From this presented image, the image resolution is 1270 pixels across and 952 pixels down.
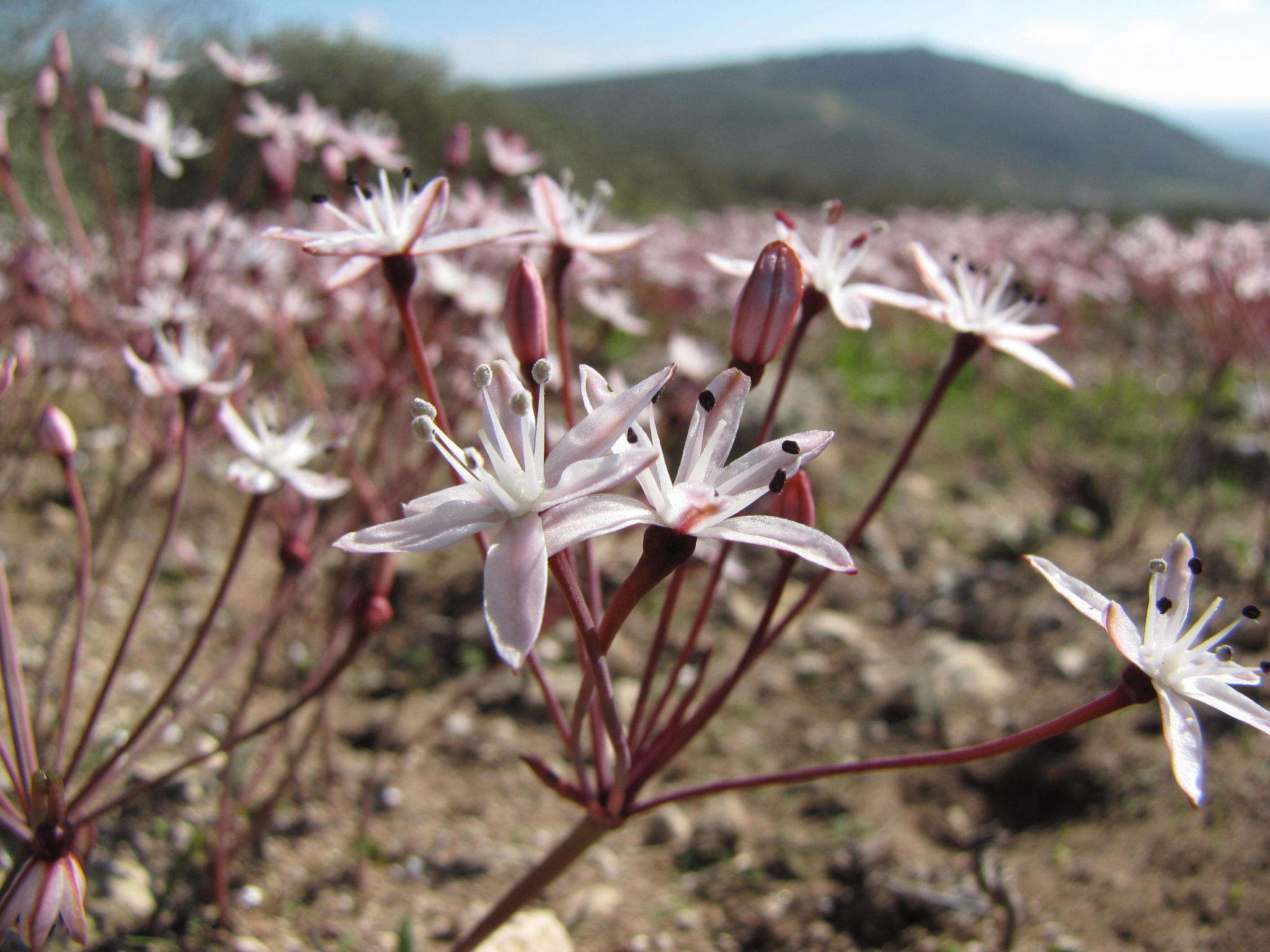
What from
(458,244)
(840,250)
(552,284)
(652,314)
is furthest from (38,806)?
(652,314)

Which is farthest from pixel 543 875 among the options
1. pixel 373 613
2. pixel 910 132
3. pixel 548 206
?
pixel 910 132

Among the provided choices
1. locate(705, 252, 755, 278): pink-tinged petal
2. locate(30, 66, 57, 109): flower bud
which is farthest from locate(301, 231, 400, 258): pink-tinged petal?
locate(30, 66, 57, 109): flower bud

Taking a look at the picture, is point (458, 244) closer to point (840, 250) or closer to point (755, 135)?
point (840, 250)

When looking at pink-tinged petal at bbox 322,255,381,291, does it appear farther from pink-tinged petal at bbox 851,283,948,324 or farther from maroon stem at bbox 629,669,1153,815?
maroon stem at bbox 629,669,1153,815

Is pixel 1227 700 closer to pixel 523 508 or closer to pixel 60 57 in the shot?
pixel 523 508

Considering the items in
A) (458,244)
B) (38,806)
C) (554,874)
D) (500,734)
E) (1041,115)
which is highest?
(1041,115)

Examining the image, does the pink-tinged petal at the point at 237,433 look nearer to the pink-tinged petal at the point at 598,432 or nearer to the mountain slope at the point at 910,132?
the pink-tinged petal at the point at 598,432
